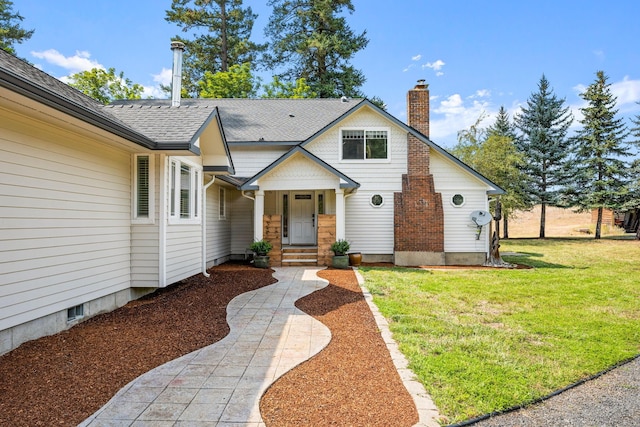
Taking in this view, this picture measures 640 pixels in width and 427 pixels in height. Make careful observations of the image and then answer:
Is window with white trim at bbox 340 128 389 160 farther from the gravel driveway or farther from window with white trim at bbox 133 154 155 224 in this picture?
the gravel driveway

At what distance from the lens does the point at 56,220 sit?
4.91m

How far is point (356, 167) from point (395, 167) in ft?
4.63

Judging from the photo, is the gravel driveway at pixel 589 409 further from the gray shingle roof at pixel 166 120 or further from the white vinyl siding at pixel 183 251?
the white vinyl siding at pixel 183 251

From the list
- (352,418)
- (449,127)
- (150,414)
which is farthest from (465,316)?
(449,127)

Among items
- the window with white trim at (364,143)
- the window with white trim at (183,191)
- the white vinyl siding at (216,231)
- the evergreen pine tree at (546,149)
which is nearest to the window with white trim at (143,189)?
the window with white trim at (183,191)

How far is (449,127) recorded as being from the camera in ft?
89.9

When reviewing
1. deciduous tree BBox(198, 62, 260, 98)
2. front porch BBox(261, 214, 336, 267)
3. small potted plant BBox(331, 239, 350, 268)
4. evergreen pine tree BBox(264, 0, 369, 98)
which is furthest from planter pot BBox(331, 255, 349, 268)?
evergreen pine tree BBox(264, 0, 369, 98)

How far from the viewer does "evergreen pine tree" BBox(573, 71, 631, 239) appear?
950 inches

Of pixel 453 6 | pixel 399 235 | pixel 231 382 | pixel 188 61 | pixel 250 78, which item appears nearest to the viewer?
pixel 231 382

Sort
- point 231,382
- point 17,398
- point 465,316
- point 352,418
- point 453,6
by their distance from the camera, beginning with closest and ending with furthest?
point 352,418 → point 17,398 → point 231,382 → point 465,316 → point 453,6

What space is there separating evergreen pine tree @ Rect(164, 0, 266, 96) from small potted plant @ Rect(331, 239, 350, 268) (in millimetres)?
21838

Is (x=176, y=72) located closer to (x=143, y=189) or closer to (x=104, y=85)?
(x=143, y=189)

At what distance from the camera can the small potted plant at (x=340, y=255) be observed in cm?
1139

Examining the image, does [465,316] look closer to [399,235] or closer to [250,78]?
[399,235]
